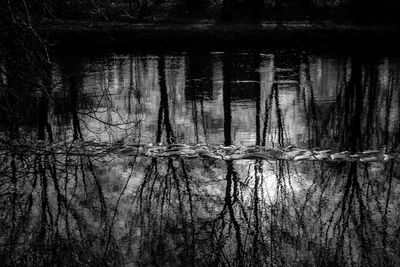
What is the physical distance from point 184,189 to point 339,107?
5.86 meters

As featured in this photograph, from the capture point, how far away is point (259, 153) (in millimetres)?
7586

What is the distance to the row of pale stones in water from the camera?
7.34m

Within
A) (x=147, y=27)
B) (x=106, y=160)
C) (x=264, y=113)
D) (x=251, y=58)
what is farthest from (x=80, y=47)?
(x=106, y=160)

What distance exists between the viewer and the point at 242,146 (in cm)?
803

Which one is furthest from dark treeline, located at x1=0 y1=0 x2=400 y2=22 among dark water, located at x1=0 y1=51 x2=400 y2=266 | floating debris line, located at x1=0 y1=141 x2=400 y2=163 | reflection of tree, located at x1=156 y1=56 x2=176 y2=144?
floating debris line, located at x1=0 y1=141 x2=400 y2=163

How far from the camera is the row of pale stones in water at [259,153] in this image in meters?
7.34

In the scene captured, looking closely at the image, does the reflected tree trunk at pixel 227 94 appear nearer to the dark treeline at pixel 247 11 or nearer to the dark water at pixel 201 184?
the dark water at pixel 201 184

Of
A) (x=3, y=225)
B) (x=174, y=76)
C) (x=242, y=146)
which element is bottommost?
(x=3, y=225)

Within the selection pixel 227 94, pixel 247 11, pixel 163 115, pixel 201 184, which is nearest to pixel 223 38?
pixel 227 94

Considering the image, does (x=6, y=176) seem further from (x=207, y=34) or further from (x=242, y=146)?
(x=207, y=34)

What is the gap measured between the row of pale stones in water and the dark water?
0.56 feet

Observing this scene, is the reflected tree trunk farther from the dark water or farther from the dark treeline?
the dark treeline

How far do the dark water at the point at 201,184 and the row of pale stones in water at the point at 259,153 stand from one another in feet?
0.56

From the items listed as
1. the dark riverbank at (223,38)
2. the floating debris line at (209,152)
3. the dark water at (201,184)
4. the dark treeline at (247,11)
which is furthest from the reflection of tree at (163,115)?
the dark treeline at (247,11)
